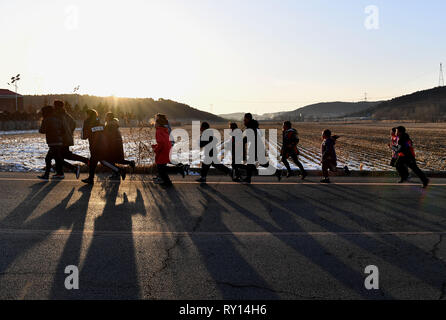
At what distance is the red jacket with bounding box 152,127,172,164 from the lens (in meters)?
9.06

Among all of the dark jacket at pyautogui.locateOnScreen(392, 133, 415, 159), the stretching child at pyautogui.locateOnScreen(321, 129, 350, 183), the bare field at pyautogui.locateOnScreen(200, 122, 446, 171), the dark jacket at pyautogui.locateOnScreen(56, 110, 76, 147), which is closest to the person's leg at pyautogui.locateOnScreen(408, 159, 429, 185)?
the dark jacket at pyautogui.locateOnScreen(392, 133, 415, 159)

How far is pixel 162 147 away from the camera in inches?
359

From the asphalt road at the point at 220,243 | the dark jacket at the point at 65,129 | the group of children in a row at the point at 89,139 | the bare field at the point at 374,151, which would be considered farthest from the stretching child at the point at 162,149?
the bare field at the point at 374,151

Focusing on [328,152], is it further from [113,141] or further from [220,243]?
[220,243]

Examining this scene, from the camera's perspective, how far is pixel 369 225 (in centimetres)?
586

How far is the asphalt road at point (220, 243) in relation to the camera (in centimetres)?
370

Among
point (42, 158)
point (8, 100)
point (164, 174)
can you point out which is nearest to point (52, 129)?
point (164, 174)

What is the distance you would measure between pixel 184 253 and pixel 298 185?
→ 5.27 m

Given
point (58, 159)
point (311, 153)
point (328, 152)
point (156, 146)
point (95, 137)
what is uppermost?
point (95, 137)

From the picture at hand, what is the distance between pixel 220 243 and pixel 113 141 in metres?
5.70

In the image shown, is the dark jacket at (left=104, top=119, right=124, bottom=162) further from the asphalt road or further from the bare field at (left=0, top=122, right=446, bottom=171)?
the bare field at (left=0, top=122, right=446, bottom=171)

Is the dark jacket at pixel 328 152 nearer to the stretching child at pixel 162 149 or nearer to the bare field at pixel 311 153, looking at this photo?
the bare field at pixel 311 153
